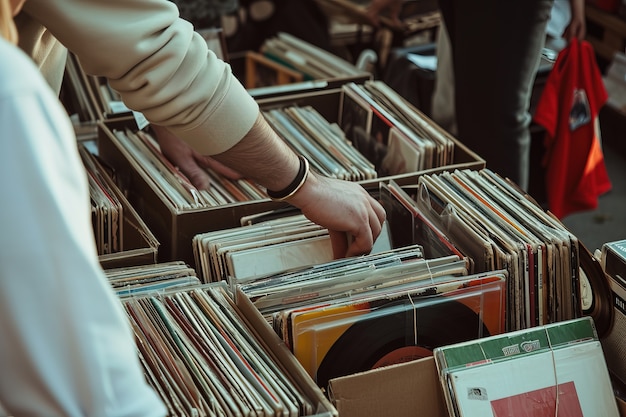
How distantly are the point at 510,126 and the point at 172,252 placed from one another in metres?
1.21

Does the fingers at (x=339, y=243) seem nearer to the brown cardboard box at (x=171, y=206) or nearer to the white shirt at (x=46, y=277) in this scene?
the brown cardboard box at (x=171, y=206)

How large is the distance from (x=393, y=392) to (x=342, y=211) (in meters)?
0.33

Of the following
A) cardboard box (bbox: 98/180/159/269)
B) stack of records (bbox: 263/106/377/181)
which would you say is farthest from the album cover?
stack of records (bbox: 263/106/377/181)

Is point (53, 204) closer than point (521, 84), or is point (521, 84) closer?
point (53, 204)

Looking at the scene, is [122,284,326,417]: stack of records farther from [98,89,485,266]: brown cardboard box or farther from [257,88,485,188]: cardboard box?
[257,88,485,188]: cardboard box

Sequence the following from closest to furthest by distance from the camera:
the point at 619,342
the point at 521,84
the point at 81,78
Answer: the point at 619,342 < the point at 81,78 < the point at 521,84

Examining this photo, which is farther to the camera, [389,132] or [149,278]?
[389,132]

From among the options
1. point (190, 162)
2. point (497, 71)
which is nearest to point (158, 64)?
point (190, 162)

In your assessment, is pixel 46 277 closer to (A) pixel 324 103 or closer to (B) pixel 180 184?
(B) pixel 180 184

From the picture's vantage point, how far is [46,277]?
2.31 feet

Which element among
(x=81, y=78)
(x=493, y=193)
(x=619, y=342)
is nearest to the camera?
(x=619, y=342)

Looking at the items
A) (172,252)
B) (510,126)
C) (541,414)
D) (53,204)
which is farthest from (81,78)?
(53,204)

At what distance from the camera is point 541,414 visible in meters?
1.32

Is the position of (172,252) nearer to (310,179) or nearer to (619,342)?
(310,179)
